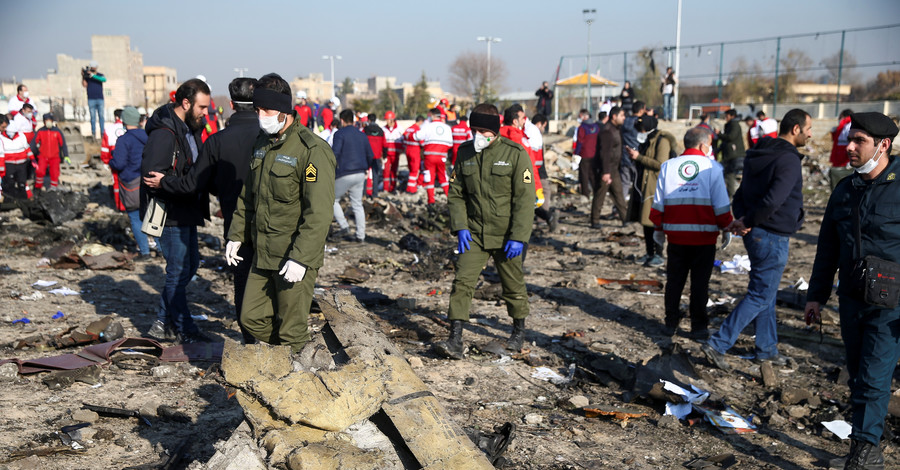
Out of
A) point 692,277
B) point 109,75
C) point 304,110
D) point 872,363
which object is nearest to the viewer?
point 872,363

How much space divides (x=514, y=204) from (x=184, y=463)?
3.00 metres

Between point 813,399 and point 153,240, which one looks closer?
point 813,399

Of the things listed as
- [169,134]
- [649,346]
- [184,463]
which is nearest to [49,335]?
[169,134]

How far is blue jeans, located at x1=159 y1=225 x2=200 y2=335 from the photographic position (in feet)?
17.6

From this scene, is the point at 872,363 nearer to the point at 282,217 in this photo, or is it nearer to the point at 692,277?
the point at 692,277

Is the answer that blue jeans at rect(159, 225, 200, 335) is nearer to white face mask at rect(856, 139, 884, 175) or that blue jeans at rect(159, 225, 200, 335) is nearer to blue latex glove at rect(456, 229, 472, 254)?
blue latex glove at rect(456, 229, 472, 254)

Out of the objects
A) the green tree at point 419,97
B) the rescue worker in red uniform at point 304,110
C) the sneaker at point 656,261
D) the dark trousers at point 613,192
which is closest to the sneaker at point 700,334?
the sneaker at point 656,261

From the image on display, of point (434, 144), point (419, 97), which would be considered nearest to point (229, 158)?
point (434, 144)

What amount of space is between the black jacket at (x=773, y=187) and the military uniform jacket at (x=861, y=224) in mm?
1222

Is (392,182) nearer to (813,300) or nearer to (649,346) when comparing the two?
(649,346)

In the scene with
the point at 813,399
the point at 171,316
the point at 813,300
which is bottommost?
the point at 813,399

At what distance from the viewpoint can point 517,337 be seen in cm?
569

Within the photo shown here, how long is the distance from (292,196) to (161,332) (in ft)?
8.06

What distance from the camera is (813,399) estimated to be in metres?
4.82
